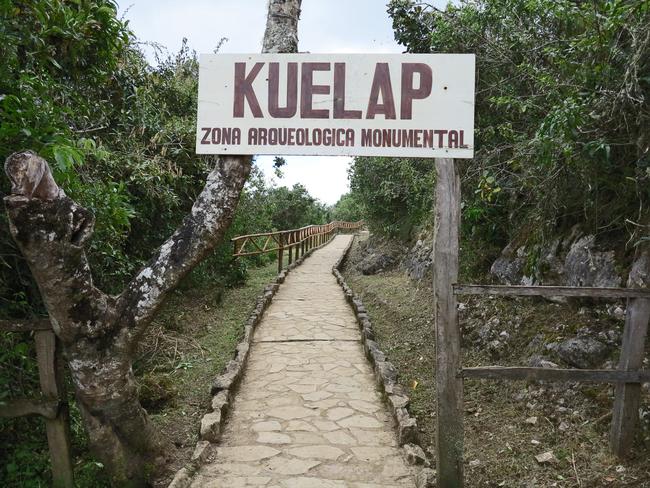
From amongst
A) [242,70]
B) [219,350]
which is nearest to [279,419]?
[219,350]

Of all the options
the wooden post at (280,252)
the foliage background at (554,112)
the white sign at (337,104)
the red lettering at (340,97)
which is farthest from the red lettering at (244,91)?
the wooden post at (280,252)

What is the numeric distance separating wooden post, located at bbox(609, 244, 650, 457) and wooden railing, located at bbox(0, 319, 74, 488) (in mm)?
3640

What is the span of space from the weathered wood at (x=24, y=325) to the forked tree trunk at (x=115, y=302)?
0.10 m

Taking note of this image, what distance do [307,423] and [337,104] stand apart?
108 inches

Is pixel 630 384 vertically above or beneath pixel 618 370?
beneath

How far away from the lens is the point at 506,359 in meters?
5.49

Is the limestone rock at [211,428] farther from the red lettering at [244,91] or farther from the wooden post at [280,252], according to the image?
the wooden post at [280,252]

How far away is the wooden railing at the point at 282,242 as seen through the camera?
11.8m

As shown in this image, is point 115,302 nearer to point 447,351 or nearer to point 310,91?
point 310,91

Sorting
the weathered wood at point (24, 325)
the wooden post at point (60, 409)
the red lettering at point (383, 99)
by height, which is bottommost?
the wooden post at point (60, 409)

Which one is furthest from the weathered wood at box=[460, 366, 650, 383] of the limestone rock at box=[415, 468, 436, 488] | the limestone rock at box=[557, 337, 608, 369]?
the limestone rock at box=[557, 337, 608, 369]

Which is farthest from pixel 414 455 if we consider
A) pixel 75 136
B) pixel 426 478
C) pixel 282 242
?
pixel 282 242

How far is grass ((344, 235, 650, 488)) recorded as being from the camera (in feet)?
11.8

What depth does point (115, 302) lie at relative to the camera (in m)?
3.34
